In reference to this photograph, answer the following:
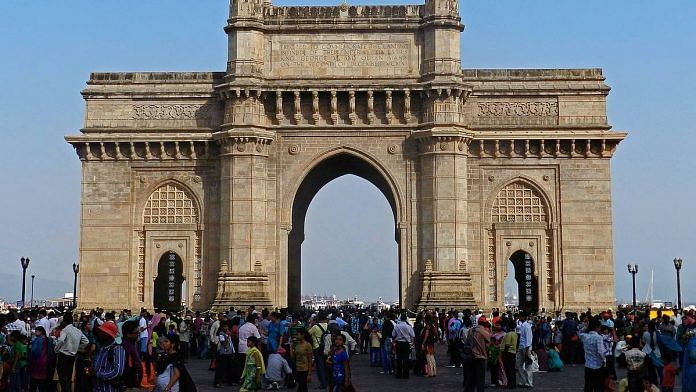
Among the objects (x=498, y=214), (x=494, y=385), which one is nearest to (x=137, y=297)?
(x=498, y=214)

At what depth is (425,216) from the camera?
44031mm

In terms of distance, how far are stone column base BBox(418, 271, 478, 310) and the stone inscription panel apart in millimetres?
8984

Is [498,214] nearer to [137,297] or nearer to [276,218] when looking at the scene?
[276,218]

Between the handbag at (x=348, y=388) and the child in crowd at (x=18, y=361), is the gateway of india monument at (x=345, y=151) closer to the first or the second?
the child in crowd at (x=18, y=361)

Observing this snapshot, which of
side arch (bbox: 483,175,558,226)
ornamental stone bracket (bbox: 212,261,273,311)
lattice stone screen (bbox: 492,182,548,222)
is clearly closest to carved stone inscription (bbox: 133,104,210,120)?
ornamental stone bracket (bbox: 212,261,273,311)

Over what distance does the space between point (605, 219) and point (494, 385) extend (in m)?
20.3

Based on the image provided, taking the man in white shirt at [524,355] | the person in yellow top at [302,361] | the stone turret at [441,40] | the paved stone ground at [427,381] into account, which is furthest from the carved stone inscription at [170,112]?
the person in yellow top at [302,361]

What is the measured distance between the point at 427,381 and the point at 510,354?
3087 millimetres

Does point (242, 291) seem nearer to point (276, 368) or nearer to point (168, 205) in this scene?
point (168, 205)

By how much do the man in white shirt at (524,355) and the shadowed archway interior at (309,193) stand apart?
19443 mm

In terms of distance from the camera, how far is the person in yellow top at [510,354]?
25.1 metres

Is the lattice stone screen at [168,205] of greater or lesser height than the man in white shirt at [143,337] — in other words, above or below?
A: above

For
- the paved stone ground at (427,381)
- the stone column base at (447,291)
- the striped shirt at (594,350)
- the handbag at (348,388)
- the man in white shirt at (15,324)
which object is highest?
the stone column base at (447,291)

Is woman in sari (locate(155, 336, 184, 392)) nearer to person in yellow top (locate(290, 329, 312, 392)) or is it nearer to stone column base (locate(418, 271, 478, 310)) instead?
person in yellow top (locate(290, 329, 312, 392))
